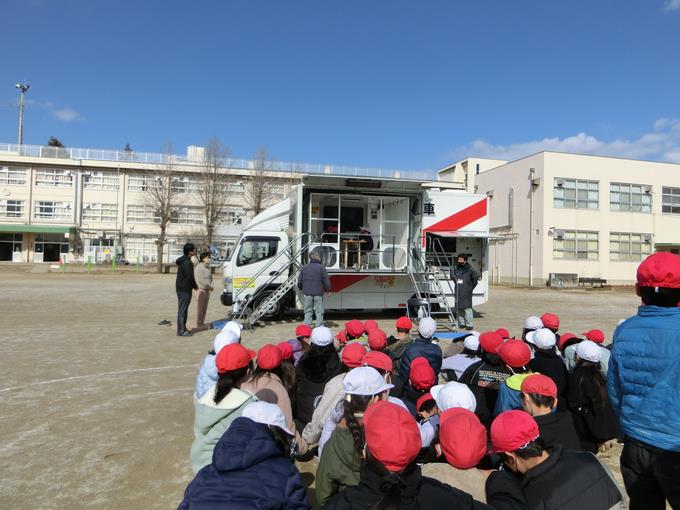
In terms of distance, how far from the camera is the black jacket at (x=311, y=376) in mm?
4332

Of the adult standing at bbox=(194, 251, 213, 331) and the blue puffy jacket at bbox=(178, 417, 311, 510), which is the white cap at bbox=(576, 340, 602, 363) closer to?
the blue puffy jacket at bbox=(178, 417, 311, 510)

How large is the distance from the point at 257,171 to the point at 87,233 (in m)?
19.0

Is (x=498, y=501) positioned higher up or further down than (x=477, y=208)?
further down

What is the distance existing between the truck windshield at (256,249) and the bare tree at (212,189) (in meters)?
30.1

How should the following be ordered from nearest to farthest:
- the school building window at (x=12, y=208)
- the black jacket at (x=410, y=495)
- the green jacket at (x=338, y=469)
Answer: the black jacket at (x=410, y=495)
the green jacket at (x=338, y=469)
the school building window at (x=12, y=208)

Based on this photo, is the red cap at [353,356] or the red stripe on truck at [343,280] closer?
the red cap at [353,356]

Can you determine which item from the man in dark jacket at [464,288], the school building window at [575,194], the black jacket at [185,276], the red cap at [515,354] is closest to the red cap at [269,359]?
the red cap at [515,354]

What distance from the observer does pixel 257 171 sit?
1738 inches

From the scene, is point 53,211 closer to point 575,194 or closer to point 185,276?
point 185,276


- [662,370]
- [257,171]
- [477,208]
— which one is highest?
[257,171]

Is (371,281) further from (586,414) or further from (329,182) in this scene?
(586,414)

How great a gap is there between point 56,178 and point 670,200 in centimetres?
5550

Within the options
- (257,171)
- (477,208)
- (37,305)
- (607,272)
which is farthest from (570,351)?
(257,171)

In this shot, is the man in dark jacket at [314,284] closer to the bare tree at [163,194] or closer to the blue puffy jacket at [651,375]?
the blue puffy jacket at [651,375]
